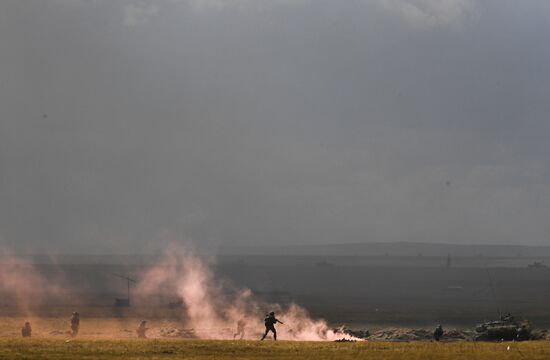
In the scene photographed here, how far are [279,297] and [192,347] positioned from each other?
112 metres

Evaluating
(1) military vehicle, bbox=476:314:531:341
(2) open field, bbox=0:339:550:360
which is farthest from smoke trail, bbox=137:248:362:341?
(2) open field, bbox=0:339:550:360

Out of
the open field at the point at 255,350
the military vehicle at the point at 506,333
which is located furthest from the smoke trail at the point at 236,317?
the open field at the point at 255,350

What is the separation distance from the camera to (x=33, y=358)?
35125mm

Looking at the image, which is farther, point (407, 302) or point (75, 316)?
point (407, 302)

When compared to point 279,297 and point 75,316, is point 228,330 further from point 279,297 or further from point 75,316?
point 279,297

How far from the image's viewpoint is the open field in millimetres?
36844

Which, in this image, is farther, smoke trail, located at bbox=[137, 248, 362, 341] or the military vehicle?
smoke trail, located at bbox=[137, 248, 362, 341]

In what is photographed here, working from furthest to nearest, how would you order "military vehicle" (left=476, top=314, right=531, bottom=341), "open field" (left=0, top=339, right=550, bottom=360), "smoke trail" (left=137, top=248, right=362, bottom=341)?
"smoke trail" (left=137, top=248, right=362, bottom=341), "military vehicle" (left=476, top=314, right=531, bottom=341), "open field" (left=0, top=339, right=550, bottom=360)

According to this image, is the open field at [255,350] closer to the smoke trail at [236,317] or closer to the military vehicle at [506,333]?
the military vehicle at [506,333]

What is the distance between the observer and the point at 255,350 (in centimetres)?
3972

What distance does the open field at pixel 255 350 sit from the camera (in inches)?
1451

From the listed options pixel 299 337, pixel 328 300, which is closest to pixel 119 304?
pixel 328 300

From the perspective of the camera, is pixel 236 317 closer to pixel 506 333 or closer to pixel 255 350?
pixel 506 333

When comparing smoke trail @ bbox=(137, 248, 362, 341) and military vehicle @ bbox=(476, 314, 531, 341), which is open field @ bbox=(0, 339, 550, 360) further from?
smoke trail @ bbox=(137, 248, 362, 341)
